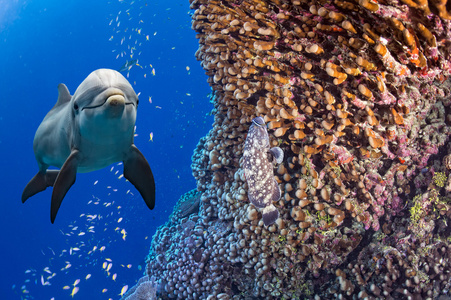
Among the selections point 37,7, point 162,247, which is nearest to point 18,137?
point 37,7

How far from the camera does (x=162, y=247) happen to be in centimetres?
662

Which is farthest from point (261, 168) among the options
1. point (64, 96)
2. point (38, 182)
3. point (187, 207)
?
point (187, 207)

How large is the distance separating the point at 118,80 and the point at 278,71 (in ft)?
6.55

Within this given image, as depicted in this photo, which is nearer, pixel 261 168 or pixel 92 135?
pixel 92 135

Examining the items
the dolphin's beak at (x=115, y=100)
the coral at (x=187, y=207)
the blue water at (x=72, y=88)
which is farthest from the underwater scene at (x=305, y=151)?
the blue water at (x=72, y=88)

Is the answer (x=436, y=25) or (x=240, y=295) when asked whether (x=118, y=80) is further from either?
(x=240, y=295)

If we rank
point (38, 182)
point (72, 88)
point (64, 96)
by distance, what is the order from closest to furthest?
point (64, 96) → point (38, 182) → point (72, 88)

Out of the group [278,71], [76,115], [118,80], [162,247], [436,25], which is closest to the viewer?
[436,25]

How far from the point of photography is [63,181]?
9.02 ft

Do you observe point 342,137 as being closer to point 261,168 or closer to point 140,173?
point 261,168

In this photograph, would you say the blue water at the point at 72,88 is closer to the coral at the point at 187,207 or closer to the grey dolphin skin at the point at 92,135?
the coral at the point at 187,207

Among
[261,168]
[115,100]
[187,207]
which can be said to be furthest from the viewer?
[187,207]

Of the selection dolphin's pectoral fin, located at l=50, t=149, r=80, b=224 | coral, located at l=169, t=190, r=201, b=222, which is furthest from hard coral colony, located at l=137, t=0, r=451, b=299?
coral, located at l=169, t=190, r=201, b=222

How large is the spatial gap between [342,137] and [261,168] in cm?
110
